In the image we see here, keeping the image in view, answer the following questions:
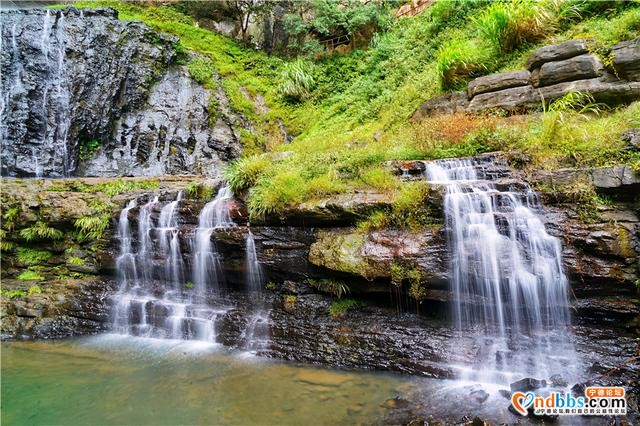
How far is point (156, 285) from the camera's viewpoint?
7.18m

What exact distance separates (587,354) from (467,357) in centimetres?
132

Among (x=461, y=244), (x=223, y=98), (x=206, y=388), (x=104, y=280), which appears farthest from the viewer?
(x=223, y=98)

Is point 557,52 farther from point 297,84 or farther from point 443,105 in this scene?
point 297,84

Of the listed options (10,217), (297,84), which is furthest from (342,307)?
(297,84)

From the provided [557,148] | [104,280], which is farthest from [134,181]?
[557,148]

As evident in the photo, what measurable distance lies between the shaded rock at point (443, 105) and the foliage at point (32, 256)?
9.56 meters

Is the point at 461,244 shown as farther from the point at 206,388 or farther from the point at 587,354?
the point at 206,388

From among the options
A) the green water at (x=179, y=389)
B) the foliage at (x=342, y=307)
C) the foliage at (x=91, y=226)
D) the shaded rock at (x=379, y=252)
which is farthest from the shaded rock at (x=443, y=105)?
the foliage at (x=91, y=226)

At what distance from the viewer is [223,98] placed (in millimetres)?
14078

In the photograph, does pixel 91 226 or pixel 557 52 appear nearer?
pixel 557 52

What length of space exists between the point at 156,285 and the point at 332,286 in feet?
13.0

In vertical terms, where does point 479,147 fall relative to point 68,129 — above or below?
below

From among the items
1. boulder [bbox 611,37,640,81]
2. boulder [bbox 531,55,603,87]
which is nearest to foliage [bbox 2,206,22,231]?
boulder [bbox 531,55,603,87]

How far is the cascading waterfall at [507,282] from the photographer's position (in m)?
4.27
